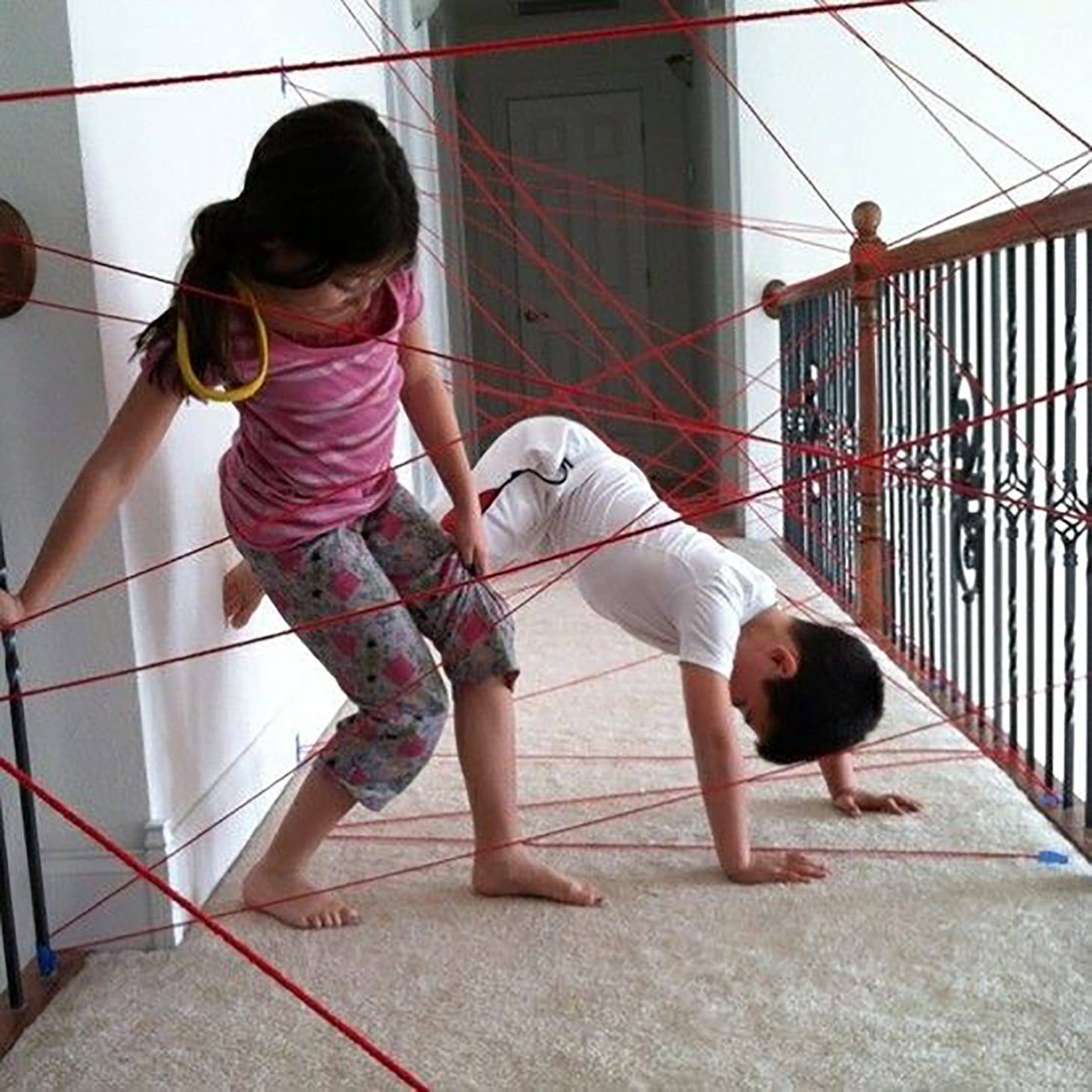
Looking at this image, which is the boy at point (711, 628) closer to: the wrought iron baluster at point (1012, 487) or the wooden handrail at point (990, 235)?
the wrought iron baluster at point (1012, 487)

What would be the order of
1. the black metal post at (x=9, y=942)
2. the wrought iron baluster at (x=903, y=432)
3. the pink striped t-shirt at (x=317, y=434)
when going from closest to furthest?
1. the black metal post at (x=9, y=942)
2. the pink striped t-shirt at (x=317, y=434)
3. the wrought iron baluster at (x=903, y=432)

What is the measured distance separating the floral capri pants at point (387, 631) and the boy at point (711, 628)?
173mm

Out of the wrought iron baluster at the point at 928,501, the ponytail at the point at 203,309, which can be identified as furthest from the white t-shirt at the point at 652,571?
the wrought iron baluster at the point at 928,501

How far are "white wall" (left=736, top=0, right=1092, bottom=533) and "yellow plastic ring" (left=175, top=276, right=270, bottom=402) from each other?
270cm

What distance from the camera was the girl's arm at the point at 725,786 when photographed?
48.9 inches

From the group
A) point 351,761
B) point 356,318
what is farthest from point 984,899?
point 356,318

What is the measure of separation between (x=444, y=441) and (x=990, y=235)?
68 centimetres

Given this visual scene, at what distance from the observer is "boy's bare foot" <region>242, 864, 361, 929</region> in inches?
47.6

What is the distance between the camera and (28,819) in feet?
3.64

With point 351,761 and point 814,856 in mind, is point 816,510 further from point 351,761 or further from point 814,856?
point 351,761

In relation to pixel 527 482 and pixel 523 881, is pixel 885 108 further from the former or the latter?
pixel 523 881

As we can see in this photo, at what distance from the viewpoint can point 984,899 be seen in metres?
1.20

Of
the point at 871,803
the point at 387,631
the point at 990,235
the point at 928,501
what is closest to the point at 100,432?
the point at 387,631

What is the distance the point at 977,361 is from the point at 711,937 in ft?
3.20
